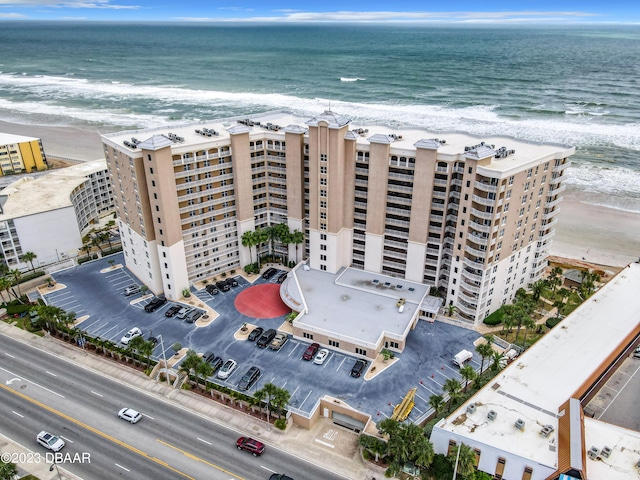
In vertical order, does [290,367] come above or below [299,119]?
below

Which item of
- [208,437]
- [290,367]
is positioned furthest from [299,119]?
[208,437]

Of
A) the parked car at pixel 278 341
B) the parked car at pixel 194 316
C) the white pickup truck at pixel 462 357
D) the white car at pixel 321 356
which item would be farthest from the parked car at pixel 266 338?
the white pickup truck at pixel 462 357

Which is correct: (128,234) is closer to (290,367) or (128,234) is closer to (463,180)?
(290,367)

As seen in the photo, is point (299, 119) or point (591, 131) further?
point (591, 131)

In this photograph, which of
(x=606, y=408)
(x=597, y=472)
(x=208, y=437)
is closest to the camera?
(x=597, y=472)

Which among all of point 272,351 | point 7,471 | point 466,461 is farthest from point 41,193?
point 466,461

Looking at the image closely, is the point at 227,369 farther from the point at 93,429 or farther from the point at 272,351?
the point at 93,429
